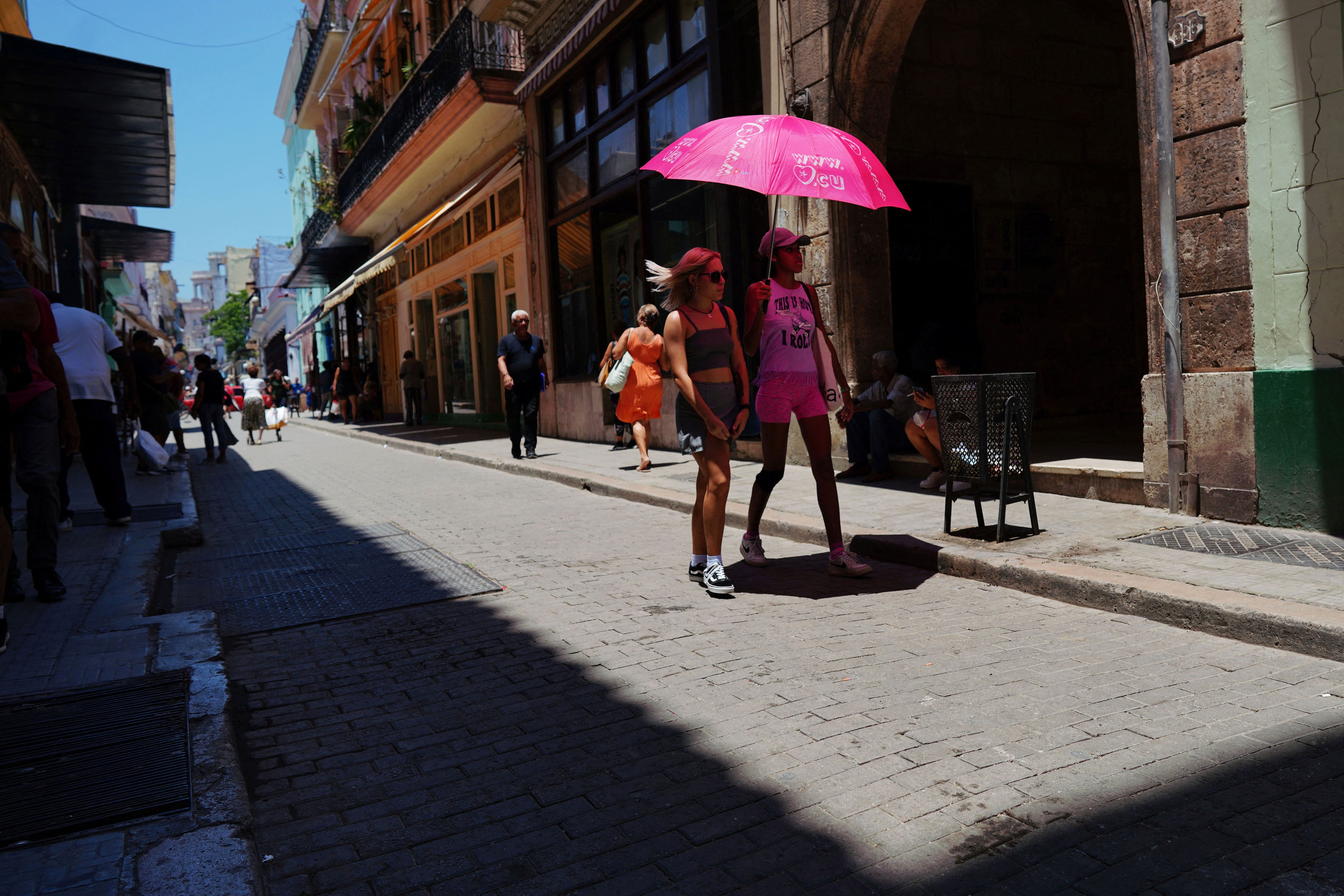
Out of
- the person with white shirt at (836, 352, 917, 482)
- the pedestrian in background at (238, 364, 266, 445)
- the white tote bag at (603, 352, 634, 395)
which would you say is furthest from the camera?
the pedestrian in background at (238, 364, 266, 445)

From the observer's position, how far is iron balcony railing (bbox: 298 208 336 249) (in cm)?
2933

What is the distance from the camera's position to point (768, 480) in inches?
228

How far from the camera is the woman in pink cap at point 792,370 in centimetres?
546

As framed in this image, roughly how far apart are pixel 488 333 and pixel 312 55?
657 inches

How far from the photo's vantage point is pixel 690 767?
308cm

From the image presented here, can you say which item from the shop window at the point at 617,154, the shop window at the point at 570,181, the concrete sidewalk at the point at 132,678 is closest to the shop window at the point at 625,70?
the shop window at the point at 617,154

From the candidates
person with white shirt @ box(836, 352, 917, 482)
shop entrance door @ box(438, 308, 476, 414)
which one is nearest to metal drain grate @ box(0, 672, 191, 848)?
person with white shirt @ box(836, 352, 917, 482)

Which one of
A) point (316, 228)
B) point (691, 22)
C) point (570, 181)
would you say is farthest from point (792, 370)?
point (316, 228)

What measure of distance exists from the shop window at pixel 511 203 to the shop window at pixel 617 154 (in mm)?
2714

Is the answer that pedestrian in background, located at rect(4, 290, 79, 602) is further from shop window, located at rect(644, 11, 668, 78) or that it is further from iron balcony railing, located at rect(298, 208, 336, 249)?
iron balcony railing, located at rect(298, 208, 336, 249)

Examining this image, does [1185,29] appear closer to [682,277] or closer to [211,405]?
[682,277]

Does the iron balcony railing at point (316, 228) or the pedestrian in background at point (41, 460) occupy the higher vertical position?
the iron balcony railing at point (316, 228)

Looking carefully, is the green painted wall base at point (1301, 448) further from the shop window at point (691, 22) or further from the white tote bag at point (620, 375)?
the shop window at point (691, 22)

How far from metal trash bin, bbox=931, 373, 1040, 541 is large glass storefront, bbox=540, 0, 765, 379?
5.29 metres
